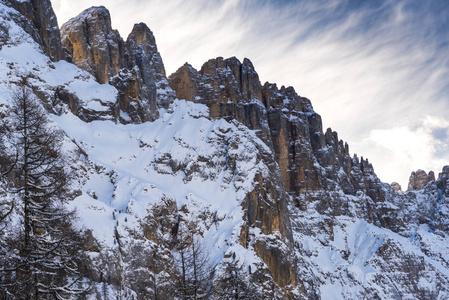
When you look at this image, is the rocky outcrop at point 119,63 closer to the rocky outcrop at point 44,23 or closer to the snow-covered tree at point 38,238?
the rocky outcrop at point 44,23

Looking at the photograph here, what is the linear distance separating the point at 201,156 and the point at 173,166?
637 cm

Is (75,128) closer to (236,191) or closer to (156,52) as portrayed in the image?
(236,191)

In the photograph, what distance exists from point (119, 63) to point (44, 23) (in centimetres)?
1680

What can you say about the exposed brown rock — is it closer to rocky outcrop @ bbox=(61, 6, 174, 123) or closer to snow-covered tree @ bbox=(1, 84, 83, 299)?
rocky outcrop @ bbox=(61, 6, 174, 123)

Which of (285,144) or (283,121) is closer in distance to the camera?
(283,121)

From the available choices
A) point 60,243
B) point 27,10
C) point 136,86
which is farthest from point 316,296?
point 60,243

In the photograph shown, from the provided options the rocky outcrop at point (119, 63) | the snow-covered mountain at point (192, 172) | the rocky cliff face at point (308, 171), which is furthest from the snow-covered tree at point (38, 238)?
the rocky cliff face at point (308, 171)

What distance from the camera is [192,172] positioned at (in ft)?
315

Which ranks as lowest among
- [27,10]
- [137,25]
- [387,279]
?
[387,279]

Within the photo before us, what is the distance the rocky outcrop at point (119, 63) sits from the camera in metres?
105

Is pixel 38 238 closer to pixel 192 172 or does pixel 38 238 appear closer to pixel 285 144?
pixel 192 172

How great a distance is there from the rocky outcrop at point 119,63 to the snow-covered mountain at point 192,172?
28 cm

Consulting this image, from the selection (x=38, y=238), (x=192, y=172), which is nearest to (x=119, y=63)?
(x=192, y=172)

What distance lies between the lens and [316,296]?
11075cm
